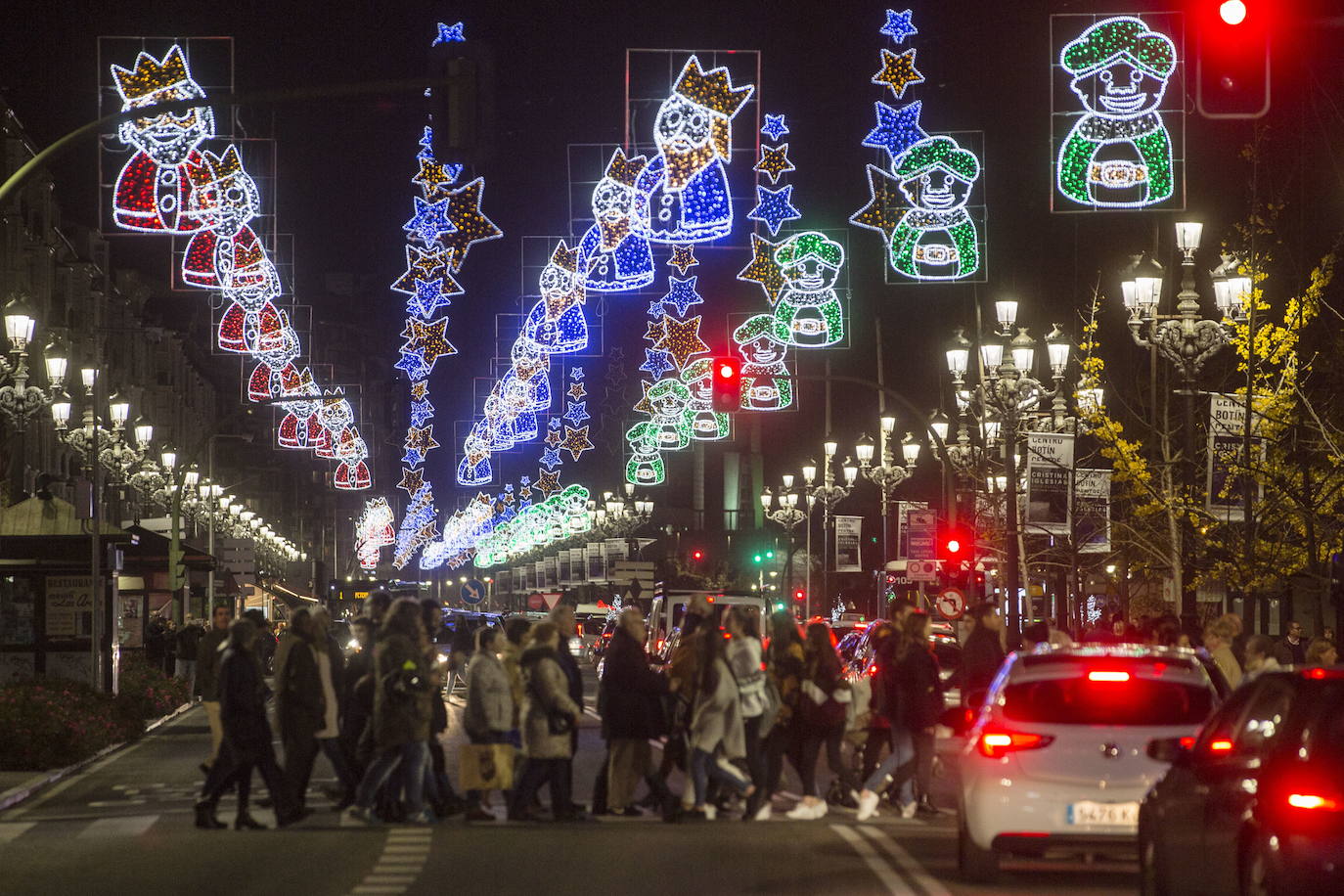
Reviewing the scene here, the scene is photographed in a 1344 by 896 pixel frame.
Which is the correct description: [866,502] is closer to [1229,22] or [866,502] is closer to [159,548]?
[159,548]

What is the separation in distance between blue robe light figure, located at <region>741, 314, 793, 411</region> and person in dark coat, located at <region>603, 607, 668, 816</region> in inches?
1443

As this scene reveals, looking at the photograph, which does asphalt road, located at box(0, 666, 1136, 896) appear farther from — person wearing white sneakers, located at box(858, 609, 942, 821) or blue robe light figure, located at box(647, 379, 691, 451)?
blue robe light figure, located at box(647, 379, 691, 451)

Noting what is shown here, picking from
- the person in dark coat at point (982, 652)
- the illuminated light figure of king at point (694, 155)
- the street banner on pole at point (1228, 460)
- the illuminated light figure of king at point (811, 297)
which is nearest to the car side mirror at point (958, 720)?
Answer: the person in dark coat at point (982, 652)

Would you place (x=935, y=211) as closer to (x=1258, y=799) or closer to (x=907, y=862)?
(x=907, y=862)

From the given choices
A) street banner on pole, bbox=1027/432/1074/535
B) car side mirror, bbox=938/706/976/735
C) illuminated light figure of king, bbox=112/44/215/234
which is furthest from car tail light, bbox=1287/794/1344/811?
illuminated light figure of king, bbox=112/44/215/234

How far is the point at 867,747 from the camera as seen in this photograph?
2022 centimetres

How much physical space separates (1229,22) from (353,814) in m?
10.6

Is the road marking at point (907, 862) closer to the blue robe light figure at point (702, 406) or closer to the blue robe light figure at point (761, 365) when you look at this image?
the blue robe light figure at point (761, 365)

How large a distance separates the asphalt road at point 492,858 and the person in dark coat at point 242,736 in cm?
33

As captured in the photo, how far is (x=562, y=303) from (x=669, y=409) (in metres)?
14.5

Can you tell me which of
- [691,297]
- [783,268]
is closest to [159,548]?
[783,268]

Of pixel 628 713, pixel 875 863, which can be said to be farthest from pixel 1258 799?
pixel 628 713

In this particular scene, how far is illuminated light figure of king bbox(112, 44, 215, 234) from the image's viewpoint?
36.0 m

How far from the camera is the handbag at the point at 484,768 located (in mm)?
18672
